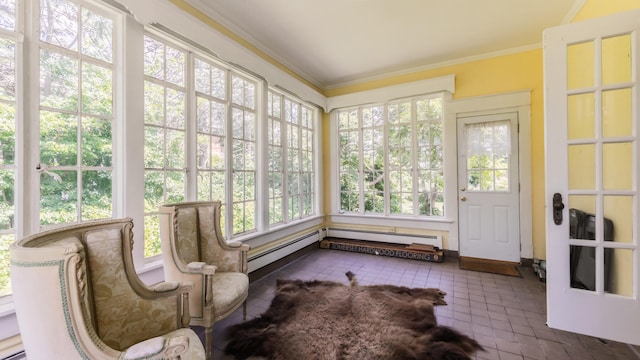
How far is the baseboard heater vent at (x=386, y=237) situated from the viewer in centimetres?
388

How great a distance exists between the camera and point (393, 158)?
4.27m

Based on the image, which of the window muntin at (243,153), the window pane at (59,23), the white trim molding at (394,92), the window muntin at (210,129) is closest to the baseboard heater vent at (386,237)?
the window muntin at (243,153)

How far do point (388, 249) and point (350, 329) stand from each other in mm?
2089

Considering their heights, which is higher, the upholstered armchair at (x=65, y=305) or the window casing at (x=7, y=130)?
the window casing at (x=7, y=130)

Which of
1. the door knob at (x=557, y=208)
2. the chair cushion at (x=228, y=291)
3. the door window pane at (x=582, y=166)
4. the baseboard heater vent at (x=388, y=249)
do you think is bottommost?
the baseboard heater vent at (x=388, y=249)

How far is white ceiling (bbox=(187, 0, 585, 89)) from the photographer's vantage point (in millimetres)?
2545

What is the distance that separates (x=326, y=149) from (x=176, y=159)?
9.60 feet

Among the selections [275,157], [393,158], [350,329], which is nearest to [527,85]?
[393,158]

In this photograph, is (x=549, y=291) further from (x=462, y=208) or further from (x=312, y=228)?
(x=312, y=228)

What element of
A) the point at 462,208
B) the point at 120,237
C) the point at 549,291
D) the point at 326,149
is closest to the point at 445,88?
the point at 462,208

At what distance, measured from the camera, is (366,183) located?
452 centimetres

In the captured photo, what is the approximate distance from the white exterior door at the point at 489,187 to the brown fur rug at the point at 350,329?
1.47 meters

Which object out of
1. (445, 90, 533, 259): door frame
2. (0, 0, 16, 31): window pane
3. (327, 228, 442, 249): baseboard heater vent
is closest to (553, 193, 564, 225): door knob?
(445, 90, 533, 259): door frame

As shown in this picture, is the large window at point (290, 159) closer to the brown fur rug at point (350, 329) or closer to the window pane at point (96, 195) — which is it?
the brown fur rug at point (350, 329)
